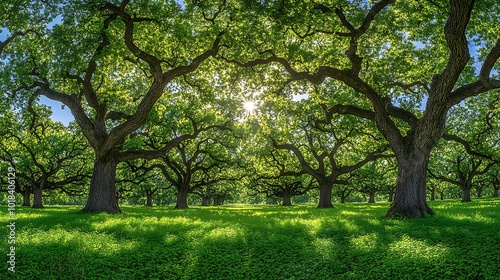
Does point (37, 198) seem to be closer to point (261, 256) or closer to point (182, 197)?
point (182, 197)

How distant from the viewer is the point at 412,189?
16781 mm

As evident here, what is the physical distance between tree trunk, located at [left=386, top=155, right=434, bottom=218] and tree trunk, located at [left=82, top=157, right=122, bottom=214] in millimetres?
16041

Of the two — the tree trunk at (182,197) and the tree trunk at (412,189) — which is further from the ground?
the tree trunk at (412,189)

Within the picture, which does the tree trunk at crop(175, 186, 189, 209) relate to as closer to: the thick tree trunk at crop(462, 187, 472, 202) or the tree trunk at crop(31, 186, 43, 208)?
the tree trunk at crop(31, 186, 43, 208)

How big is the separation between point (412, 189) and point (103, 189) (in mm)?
17504

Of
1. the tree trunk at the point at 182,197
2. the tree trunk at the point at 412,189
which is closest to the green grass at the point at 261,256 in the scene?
the tree trunk at the point at 412,189

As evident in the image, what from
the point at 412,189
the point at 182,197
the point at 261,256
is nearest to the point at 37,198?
the point at 182,197

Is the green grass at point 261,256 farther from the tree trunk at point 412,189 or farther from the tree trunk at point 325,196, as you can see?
the tree trunk at point 325,196

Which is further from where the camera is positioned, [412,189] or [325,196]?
[325,196]

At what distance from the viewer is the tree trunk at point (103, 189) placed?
70.8ft

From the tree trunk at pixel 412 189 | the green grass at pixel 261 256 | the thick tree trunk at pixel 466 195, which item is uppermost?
the tree trunk at pixel 412 189

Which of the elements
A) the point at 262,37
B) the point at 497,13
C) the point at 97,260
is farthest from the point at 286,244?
the point at 497,13

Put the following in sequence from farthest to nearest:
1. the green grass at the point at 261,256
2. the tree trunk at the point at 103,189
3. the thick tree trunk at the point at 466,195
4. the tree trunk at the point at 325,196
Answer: the thick tree trunk at the point at 466,195, the tree trunk at the point at 325,196, the tree trunk at the point at 103,189, the green grass at the point at 261,256

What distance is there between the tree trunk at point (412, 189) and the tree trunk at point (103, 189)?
1604cm
